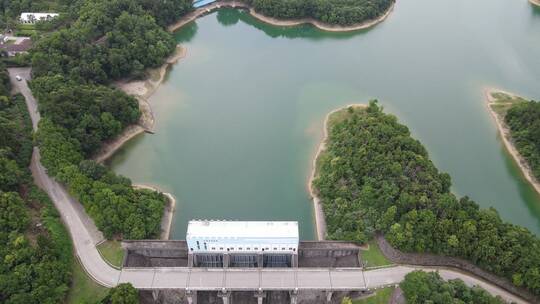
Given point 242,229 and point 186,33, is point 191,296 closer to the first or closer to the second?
point 242,229

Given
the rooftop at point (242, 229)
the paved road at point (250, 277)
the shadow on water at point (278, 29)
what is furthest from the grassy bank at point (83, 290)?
the shadow on water at point (278, 29)

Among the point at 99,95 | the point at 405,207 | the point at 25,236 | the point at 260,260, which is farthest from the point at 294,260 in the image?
the point at 99,95

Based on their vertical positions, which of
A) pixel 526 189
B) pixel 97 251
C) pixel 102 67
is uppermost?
pixel 102 67

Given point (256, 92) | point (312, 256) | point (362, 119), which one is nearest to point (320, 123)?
point (362, 119)

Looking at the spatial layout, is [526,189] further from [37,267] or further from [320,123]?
[37,267]

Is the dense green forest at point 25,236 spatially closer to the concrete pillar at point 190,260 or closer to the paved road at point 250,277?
the paved road at point 250,277

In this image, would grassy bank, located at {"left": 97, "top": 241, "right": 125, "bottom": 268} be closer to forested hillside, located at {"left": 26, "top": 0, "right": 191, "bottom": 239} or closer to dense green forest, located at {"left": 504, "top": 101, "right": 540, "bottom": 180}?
A: forested hillside, located at {"left": 26, "top": 0, "right": 191, "bottom": 239}
